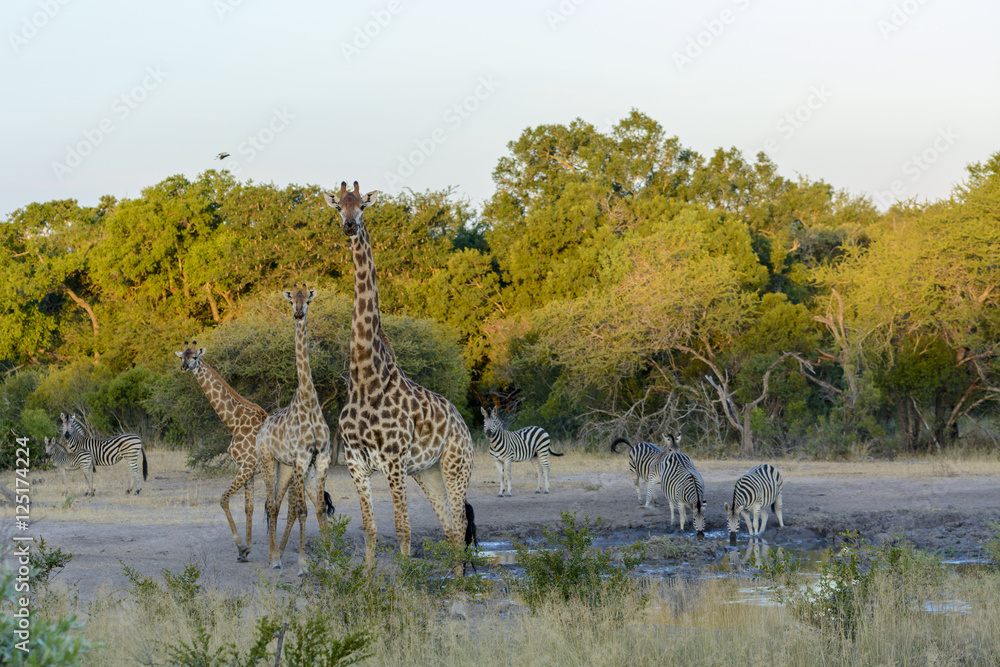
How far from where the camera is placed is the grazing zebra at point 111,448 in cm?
1648

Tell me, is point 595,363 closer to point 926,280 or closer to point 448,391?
point 448,391

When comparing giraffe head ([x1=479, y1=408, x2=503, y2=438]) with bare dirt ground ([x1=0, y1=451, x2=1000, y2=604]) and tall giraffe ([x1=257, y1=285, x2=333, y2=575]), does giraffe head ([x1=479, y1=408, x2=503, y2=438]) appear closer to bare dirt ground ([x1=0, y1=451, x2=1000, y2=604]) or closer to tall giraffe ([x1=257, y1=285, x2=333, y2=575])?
bare dirt ground ([x1=0, y1=451, x2=1000, y2=604])

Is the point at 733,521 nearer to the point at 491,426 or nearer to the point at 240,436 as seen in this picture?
the point at 491,426

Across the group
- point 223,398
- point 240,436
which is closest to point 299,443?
point 240,436

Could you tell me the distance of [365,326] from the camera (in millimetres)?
7977

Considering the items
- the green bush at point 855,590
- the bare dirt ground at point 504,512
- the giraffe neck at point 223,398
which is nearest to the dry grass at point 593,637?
the green bush at point 855,590

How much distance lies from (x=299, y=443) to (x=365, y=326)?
192cm

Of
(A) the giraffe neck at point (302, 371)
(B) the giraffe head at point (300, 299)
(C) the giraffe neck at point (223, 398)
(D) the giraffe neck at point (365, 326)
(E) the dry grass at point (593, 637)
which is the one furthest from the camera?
(C) the giraffe neck at point (223, 398)

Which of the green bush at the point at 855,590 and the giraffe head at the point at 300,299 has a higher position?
the giraffe head at the point at 300,299

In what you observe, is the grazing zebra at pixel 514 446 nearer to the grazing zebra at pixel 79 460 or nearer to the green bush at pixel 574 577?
the grazing zebra at pixel 79 460

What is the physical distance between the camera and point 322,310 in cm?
2148

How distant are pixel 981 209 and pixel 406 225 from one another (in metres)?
16.4

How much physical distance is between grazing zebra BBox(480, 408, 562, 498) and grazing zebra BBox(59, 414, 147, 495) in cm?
598

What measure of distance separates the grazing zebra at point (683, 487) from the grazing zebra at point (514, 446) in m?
2.73
